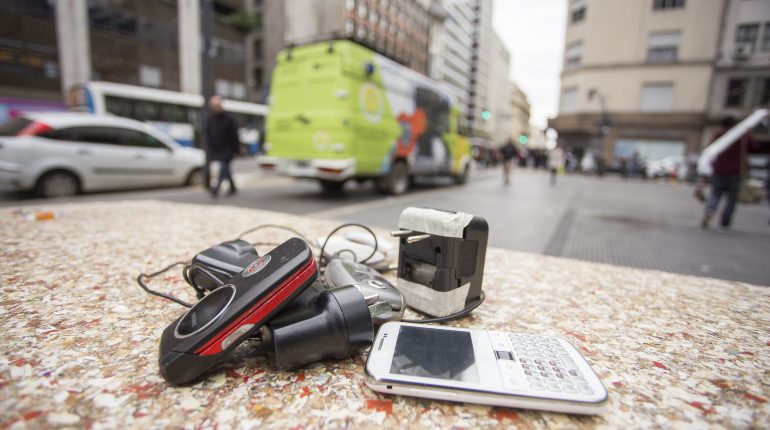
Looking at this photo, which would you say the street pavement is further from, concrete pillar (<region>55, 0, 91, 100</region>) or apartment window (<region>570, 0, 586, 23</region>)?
apartment window (<region>570, 0, 586, 23</region>)

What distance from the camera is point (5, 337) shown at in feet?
4.71

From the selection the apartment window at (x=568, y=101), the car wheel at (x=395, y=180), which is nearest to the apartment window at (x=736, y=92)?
the apartment window at (x=568, y=101)

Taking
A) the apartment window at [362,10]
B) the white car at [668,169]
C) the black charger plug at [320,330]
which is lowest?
the black charger plug at [320,330]

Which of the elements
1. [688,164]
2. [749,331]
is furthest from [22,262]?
[688,164]

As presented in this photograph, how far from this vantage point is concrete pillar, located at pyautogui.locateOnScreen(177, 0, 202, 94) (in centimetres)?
2561

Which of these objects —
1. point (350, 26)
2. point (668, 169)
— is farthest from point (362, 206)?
point (668, 169)

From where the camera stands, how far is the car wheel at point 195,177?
8697 millimetres

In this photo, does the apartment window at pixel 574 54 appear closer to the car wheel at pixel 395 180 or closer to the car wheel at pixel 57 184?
the car wheel at pixel 395 180

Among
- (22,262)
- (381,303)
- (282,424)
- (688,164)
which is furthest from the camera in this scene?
(688,164)

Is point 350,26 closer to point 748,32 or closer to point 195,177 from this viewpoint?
point 195,177

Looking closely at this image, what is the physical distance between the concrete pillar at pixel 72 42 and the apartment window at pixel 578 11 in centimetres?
3602

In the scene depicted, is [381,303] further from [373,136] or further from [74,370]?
[373,136]

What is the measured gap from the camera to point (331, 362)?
143cm

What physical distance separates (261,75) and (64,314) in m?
38.7
